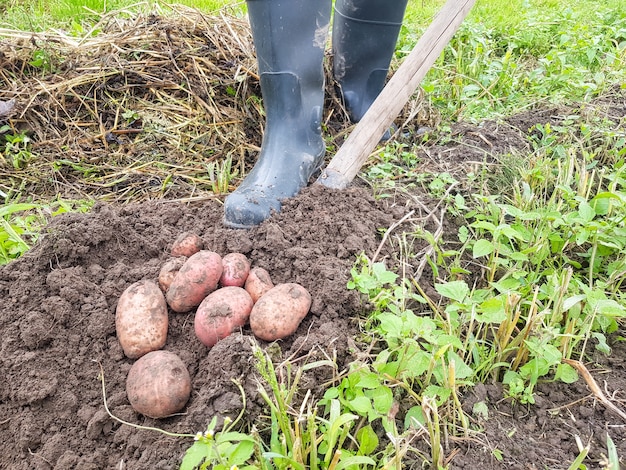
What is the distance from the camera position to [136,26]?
2.73m

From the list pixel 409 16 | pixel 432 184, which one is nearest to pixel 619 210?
pixel 432 184

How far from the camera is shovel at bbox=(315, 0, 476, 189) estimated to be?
1.84 metres

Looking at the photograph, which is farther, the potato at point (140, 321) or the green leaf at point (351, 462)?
the potato at point (140, 321)

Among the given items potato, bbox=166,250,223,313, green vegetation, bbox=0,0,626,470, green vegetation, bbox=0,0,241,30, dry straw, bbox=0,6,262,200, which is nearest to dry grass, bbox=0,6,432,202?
dry straw, bbox=0,6,262,200

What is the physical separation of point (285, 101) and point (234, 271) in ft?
2.60

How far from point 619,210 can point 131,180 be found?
1976 millimetres

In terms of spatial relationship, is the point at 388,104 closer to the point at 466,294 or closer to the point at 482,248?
the point at 482,248

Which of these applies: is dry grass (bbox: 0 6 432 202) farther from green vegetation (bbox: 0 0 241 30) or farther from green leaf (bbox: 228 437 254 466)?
green leaf (bbox: 228 437 254 466)

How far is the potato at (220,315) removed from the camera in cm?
125

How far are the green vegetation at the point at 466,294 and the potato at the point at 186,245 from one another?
441mm

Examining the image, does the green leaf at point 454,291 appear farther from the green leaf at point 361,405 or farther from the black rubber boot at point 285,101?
the black rubber boot at point 285,101

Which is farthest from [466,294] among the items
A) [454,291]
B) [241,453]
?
[241,453]

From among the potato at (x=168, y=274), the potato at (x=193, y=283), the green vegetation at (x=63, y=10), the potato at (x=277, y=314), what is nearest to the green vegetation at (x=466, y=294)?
the potato at (x=277, y=314)

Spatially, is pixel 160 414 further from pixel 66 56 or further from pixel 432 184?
pixel 66 56
